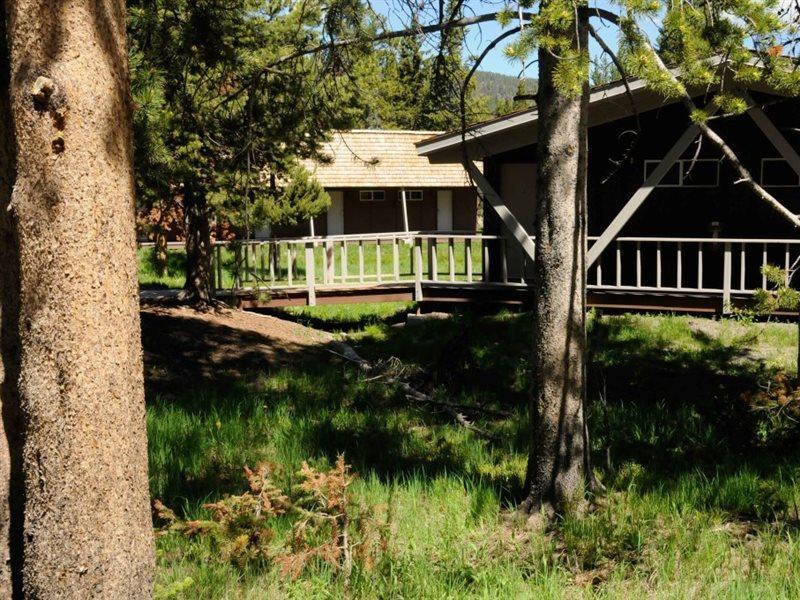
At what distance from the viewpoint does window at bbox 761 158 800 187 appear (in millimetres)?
A: 16828


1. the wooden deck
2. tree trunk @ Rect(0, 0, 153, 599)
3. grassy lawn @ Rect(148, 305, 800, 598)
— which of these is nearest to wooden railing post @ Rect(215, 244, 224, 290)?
the wooden deck

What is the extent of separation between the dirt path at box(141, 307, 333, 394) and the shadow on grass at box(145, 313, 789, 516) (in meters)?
0.07

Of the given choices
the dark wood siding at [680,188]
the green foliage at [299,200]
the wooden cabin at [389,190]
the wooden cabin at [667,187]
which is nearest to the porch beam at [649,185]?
the wooden cabin at [667,187]

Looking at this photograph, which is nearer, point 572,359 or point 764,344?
point 572,359

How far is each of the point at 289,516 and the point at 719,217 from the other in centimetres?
1391

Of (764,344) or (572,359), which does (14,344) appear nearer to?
(572,359)

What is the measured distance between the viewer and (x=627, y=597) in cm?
458

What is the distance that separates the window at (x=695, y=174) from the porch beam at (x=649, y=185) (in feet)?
7.05

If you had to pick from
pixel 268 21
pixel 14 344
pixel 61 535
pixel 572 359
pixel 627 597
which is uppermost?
pixel 268 21

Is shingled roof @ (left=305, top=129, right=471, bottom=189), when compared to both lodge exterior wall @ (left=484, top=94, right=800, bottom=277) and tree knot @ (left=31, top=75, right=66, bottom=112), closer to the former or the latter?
lodge exterior wall @ (left=484, top=94, right=800, bottom=277)

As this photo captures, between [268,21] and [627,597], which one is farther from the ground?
[268,21]

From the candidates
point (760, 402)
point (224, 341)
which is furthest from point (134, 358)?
point (224, 341)

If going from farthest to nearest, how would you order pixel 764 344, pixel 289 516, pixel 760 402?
pixel 764 344 < pixel 760 402 < pixel 289 516

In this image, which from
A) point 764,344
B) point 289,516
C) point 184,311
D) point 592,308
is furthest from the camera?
point 184,311
